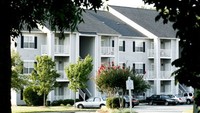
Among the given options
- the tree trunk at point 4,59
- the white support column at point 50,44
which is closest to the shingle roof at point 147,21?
the white support column at point 50,44

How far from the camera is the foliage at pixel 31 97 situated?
5341cm

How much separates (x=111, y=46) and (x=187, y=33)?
190ft

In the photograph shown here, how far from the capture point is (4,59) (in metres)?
9.02

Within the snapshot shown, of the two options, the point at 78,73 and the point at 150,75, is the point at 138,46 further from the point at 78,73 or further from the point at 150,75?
the point at 78,73

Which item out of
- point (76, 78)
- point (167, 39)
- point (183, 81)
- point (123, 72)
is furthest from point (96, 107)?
point (183, 81)

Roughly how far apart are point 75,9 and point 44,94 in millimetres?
39691

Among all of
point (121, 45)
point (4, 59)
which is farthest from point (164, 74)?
point (4, 59)

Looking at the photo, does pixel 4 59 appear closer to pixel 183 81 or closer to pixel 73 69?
pixel 183 81

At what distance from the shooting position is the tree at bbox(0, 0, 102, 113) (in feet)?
29.4

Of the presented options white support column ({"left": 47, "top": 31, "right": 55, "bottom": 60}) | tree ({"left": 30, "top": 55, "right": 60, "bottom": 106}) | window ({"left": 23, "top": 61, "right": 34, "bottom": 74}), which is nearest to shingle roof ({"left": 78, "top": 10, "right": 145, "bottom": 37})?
white support column ({"left": 47, "top": 31, "right": 55, "bottom": 60})

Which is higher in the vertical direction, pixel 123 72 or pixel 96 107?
pixel 123 72

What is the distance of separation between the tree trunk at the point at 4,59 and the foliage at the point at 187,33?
3.35 metres

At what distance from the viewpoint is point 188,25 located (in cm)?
643

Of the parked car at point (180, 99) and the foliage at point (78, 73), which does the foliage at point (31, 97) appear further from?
the parked car at point (180, 99)
